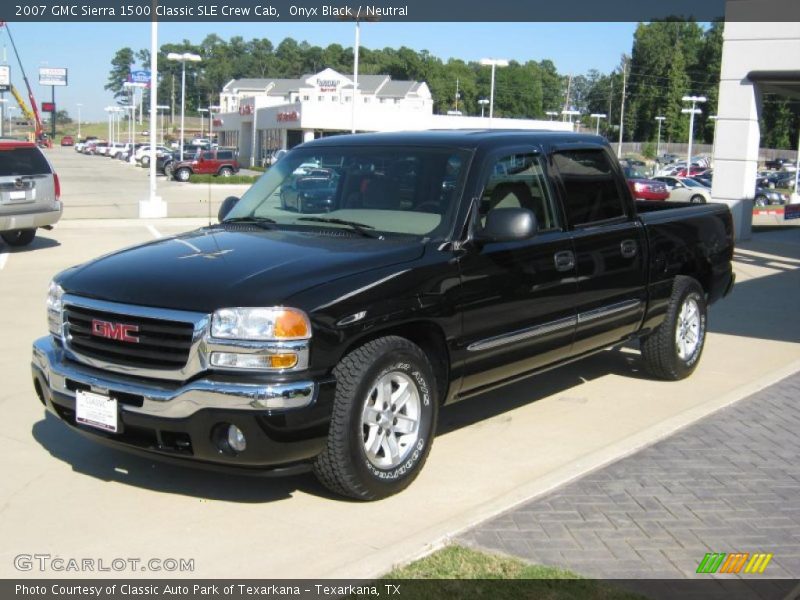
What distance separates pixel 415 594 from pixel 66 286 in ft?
8.36

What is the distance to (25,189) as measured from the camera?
14.6 meters

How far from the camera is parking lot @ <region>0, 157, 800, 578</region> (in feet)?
13.9

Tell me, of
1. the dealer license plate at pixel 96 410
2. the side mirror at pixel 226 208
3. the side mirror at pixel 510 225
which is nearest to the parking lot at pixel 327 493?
the dealer license plate at pixel 96 410

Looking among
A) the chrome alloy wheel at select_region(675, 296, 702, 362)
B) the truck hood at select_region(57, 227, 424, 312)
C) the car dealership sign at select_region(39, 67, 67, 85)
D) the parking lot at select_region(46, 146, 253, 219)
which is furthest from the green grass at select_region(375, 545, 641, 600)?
the car dealership sign at select_region(39, 67, 67, 85)

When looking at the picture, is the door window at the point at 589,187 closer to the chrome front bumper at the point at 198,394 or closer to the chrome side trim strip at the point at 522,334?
the chrome side trim strip at the point at 522,334

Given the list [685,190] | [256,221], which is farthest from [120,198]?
[256,221]

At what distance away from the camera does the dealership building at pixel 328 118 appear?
63.1m

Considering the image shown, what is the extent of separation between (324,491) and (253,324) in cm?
119

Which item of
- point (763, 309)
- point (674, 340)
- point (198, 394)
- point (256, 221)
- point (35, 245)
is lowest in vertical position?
point (35, 245)

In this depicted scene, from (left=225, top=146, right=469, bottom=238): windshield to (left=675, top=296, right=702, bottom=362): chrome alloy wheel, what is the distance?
114 inches

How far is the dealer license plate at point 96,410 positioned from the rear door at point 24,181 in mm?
10833

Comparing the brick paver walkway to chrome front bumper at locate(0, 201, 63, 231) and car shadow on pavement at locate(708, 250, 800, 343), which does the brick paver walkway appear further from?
chrome front bumper at locate(0, 201, 63, 231)

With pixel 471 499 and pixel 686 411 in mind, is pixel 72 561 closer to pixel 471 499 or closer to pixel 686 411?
pixel 471 499

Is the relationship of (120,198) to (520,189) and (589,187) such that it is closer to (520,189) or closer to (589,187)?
(589,187)
